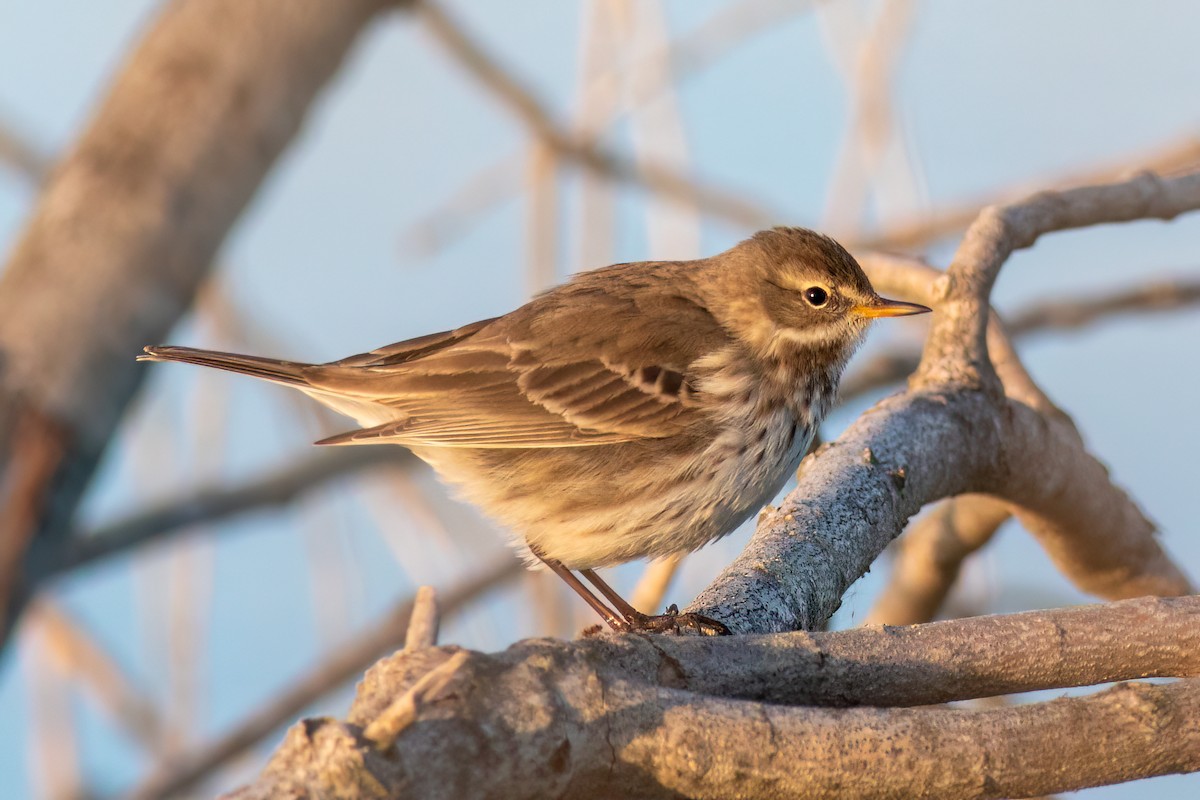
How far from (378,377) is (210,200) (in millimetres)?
1526

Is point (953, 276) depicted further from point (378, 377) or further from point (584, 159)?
point (584, 159)

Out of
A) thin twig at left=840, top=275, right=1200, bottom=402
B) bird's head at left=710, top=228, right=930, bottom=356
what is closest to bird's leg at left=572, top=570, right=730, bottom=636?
bird's head at left=710, top=228, right=930, bottom=356

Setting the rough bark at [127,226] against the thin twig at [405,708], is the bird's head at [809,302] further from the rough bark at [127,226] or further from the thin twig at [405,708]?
the thin twig at [405,708]

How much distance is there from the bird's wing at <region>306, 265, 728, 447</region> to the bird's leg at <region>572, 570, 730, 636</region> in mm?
532

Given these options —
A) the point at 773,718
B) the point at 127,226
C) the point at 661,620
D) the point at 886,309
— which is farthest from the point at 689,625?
the point at 127,226

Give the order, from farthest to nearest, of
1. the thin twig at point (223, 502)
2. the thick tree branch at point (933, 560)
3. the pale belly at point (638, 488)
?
the thin twig at point (223, 502)
the thick tree branch at point (933, 560)
the pale belly at point (638, 488)

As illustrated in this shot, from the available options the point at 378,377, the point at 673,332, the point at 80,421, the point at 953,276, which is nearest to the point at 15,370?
the point at 80,421

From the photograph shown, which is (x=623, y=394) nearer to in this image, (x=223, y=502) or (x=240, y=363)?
(x=240, y=363)

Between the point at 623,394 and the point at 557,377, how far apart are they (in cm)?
25

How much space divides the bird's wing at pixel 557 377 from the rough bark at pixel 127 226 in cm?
128

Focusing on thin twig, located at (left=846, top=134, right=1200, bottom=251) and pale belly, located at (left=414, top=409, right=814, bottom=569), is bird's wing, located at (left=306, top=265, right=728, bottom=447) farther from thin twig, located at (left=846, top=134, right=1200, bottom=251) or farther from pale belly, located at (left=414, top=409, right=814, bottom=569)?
thin twig, located at (left=846, top=134, right=1200, bottom=251)

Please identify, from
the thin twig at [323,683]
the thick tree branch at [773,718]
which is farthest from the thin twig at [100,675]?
the thick tree branch at [773,718]

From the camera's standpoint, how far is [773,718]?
2.27m

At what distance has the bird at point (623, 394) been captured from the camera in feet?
13.1
